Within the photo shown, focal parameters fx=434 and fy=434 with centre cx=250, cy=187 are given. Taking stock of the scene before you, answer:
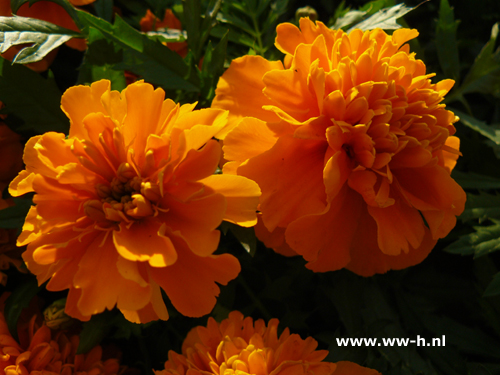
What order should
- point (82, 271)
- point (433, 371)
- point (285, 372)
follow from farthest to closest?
1. point (433, 371)
2. point (285, 372)
3. point (82, 271)

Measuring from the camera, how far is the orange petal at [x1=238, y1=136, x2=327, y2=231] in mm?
602

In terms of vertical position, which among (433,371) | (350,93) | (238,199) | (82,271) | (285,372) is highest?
(350,93)

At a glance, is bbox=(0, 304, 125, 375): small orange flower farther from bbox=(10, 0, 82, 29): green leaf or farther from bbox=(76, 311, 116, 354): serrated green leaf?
bbox=(10, 0, 82, 29): green leaf

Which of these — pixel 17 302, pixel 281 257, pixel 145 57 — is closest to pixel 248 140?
pixel 145 57

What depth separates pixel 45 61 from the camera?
0.85 meters

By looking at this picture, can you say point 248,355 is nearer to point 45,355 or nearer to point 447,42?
point 45,355

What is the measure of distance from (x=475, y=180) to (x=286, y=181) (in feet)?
1.81

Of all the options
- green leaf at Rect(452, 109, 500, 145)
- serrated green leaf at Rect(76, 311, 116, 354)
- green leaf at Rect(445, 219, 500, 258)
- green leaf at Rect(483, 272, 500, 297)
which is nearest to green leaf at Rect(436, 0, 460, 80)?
green leaf at Rect(452, 109, 500, 145)

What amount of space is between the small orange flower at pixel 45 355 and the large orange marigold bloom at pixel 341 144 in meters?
0.43

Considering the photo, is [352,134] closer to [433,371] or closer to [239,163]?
[239,163]

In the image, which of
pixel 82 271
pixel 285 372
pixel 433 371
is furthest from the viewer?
pixel 433 371

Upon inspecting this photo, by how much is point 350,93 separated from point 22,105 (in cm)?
55

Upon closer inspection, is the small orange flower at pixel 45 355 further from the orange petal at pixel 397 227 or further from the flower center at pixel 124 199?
the orange petal at pixel 397 227

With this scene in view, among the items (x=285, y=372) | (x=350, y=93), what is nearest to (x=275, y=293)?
(x=285, y=372)
